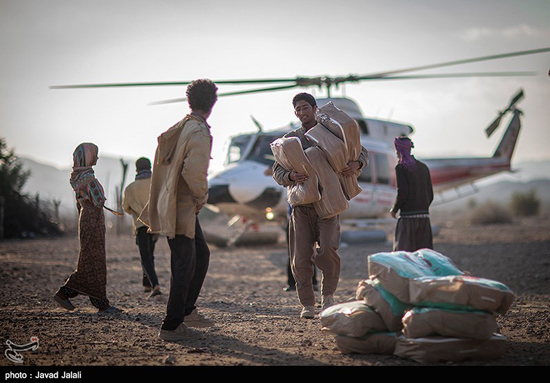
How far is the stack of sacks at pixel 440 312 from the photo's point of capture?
3422 millimetres

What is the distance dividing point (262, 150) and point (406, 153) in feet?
25.2

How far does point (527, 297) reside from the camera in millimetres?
7410

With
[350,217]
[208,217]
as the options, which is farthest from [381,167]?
[208,217]

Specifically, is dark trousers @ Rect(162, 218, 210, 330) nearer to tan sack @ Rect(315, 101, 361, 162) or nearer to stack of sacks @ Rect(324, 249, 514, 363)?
stack of sacks @ Rect(324, 249, 514, 363)

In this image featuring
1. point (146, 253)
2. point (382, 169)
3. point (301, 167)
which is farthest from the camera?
point (382, 169)

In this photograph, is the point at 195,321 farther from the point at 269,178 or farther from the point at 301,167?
the point at 269,178

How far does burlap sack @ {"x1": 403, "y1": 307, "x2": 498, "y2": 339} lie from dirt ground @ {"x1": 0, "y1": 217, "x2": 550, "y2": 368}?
0.66 ft

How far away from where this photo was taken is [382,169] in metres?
14.9

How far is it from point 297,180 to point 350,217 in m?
10.1

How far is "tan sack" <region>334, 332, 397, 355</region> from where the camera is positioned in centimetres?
371

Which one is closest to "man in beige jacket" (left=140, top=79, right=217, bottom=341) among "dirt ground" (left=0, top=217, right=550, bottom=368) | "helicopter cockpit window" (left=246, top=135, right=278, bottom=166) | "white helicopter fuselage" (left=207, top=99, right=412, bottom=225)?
"dirt ground" (left=0, top=217, right=550, bottom=368)

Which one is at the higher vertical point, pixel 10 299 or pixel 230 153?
pixel 230 153

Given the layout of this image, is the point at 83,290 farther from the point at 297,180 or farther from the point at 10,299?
the point at 297,180

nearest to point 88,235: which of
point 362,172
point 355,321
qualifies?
point 355,321
